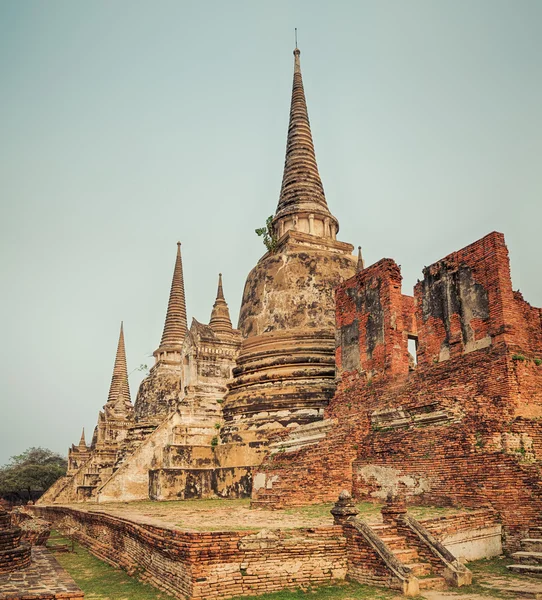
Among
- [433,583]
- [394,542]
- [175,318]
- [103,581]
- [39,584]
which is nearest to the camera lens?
[39,584]

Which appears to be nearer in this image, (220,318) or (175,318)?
(220,318)

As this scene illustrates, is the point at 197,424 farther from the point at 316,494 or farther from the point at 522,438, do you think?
the point at 522,438

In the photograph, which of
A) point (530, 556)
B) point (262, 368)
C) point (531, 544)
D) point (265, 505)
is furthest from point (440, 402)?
point (262, 368)

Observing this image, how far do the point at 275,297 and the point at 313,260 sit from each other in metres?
1.93

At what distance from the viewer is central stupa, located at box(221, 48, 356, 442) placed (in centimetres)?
1956

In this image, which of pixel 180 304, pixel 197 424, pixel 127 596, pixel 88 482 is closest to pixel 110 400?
pixel 180 304

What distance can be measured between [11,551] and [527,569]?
696 cm

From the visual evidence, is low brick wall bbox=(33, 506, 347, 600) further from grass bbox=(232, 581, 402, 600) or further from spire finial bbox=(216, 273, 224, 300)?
spire finial bbox=(216, 273, 224, 300)

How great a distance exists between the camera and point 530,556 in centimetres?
900

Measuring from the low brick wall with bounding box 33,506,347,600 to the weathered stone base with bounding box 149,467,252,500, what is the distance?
902 centimetres

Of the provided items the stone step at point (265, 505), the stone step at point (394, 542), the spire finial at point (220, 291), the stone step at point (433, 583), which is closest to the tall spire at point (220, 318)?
the spire finial at point (220, 291)

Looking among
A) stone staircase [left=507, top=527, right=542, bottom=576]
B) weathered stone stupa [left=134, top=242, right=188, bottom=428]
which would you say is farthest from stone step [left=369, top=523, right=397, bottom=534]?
weathered stone stupa [left=134, top=242, right=188, bottom=428]

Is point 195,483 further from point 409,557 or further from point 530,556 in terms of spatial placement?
point 530,556

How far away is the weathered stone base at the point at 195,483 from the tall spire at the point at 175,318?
19757mm
